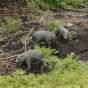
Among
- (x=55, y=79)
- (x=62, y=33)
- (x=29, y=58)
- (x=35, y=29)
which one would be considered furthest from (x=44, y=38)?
(x=55, y=79)

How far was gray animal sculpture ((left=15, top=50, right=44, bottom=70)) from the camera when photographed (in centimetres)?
656

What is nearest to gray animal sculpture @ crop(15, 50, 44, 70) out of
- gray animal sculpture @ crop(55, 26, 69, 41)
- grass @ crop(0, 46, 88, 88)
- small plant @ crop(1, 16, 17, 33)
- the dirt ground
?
the dirt ground

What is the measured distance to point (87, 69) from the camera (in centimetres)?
666

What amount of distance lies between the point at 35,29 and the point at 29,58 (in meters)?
2.69

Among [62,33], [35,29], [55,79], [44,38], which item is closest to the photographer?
[55,79]

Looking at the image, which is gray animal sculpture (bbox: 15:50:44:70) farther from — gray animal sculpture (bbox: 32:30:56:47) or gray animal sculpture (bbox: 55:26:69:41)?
gray animal sculpture (bbox: 55:26:69:41)

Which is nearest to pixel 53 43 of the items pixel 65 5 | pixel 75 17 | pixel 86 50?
pixel 86 50

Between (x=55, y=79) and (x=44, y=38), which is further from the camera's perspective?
(x=44, y=38)

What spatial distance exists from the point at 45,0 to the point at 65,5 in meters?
0.77

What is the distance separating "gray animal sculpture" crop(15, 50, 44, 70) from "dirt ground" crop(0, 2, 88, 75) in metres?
0.17

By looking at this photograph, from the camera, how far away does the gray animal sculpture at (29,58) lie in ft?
21.5

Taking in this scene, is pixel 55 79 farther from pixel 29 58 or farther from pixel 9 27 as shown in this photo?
pixel 9 27

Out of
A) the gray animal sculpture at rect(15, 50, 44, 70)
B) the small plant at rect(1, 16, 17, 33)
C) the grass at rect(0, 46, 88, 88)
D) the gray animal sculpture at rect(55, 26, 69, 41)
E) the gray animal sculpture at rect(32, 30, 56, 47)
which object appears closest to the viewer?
the grass at rect(0, 46, 88, 88)

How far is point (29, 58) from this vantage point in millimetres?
6609
